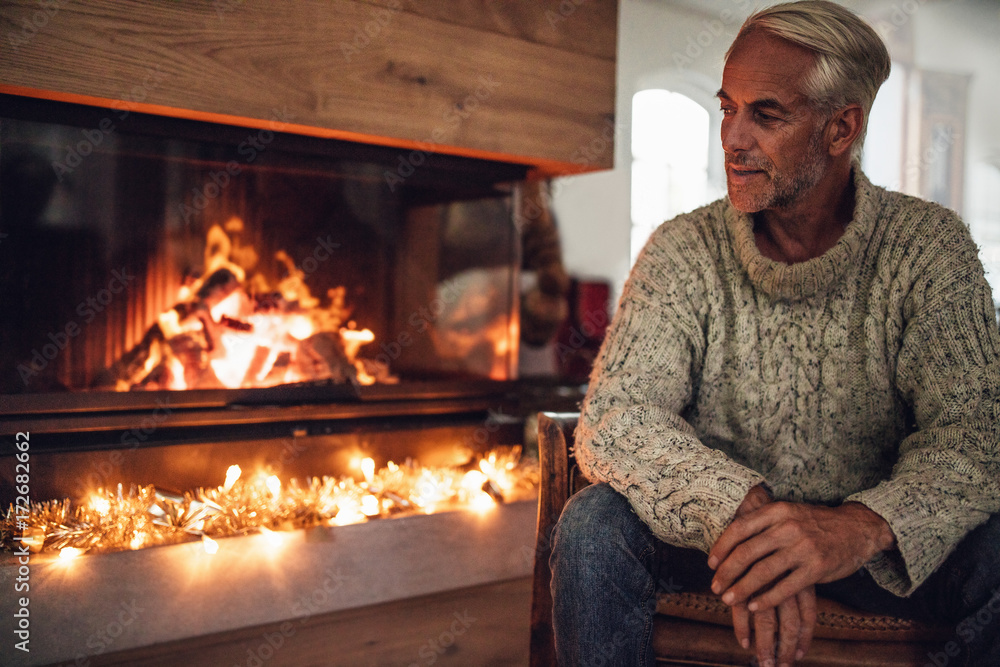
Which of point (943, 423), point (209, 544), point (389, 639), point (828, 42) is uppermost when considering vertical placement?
point (828, 42)

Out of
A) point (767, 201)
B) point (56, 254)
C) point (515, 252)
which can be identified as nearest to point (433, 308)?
point (515, 252)

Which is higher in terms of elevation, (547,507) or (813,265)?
(813,265)

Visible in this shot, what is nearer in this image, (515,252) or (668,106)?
(515,252)

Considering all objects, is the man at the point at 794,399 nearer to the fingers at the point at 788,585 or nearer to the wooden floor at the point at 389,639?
the fingers at the point at 788,585

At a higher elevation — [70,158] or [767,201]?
[70,158]

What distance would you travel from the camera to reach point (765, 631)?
0.95m

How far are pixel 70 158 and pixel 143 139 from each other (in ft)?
0.47

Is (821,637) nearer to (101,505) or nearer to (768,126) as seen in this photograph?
(768,126)

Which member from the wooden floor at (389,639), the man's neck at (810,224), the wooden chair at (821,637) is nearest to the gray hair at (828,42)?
the man's neck at (810,224)

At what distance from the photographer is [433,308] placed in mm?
2104

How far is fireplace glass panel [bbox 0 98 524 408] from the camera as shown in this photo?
1568mm

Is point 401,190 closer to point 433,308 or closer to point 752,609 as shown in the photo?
point 433,308

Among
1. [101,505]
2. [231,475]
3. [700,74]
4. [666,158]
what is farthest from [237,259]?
[700,74]

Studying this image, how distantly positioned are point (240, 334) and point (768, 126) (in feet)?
3.99
